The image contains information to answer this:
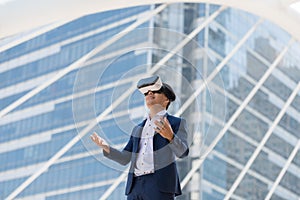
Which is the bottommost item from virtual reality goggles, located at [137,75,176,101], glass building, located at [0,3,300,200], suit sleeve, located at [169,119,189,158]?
suit sleeve, located at [169,119,189,158]

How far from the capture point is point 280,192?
968 inches

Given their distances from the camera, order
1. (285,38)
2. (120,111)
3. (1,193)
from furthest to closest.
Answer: (285,38) < (1,193) < (120,111)

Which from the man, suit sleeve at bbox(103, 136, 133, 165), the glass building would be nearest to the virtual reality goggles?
the man

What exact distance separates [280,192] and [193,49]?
23535 millimetres

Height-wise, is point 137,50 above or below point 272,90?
below

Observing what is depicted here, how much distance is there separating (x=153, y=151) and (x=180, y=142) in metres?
0.07

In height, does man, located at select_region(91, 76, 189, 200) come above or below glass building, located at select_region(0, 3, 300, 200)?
below

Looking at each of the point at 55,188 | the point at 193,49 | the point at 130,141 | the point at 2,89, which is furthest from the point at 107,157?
the point at 2,89

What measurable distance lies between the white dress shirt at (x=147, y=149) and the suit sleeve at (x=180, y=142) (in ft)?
0.15

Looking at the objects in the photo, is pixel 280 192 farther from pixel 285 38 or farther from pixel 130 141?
pixel 130 141

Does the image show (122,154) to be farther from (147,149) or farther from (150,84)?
(150,84)

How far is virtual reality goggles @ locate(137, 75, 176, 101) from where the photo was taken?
4.79 ft

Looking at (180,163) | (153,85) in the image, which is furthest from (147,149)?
(180,163)

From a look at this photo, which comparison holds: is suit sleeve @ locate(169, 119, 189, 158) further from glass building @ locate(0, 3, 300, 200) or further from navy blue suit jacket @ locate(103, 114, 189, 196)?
glass building @ locate(0, 3, 300, 200)
